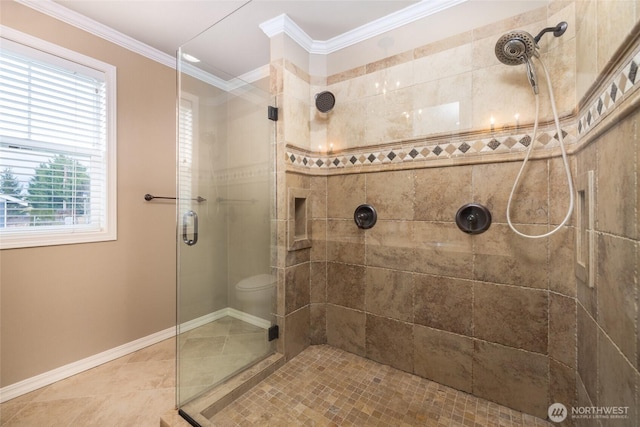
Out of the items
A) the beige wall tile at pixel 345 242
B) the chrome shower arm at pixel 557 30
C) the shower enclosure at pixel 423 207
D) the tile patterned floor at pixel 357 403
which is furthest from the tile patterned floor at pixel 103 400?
the chrome shower arm at pixel 557 30

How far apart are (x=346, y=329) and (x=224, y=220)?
3.85 ft

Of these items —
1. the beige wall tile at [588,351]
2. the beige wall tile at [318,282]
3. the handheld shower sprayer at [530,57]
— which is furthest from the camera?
the beige wall tile at [318,282]

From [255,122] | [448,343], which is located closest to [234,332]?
[448,343]

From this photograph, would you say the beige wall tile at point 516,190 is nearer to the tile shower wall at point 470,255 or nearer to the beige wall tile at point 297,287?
the tile shower wall at point 470,255

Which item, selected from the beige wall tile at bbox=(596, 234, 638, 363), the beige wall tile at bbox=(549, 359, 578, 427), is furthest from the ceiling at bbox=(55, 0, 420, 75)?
the beige wall tile at bbox=(549, 359, 578, 427)

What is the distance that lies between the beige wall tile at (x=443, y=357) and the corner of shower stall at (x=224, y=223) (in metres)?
0.88

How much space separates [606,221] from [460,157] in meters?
0.67

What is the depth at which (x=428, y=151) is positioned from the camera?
148 cm

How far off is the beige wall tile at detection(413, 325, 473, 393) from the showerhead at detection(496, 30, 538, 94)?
137 centimetres

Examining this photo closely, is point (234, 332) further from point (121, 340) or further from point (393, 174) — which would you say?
point (393, 174)

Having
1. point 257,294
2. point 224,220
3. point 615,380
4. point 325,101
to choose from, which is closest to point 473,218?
point 615,380

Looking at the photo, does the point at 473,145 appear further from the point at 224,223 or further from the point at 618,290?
the point at 224,223

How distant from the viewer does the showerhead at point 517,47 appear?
3.68 ft

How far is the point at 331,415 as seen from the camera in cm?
126
